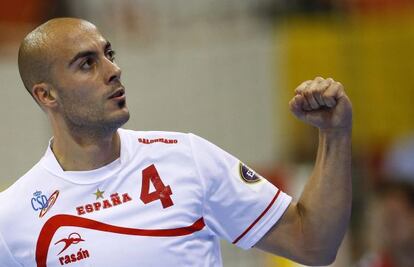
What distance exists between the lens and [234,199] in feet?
17.4

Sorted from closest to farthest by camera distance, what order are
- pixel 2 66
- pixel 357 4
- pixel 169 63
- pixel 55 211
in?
pixel 55 211 → pixel 2 66 → pixel 169 63 → pixel 357 4

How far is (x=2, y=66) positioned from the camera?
33.5 feet

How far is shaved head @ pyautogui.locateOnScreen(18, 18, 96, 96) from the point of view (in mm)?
5340

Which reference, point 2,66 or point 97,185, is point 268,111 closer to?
point 2,66

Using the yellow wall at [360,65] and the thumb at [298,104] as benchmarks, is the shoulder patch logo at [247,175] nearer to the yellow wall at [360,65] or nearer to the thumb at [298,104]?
the thumb at [298,104]

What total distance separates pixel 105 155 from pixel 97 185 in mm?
156

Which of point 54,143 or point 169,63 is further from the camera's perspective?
point 169,63

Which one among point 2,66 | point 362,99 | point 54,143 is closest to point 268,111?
point 362,99

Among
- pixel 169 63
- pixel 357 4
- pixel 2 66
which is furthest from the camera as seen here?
pixel 357 4

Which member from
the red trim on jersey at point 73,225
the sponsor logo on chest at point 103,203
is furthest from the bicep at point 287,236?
the sponsor logo on chest at point 103,203

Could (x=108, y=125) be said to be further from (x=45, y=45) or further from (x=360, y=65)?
(x=360, y=65)

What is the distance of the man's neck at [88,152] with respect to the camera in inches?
210

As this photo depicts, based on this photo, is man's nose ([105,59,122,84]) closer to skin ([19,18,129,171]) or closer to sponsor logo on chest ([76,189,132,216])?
skin ([19,18,129,171])

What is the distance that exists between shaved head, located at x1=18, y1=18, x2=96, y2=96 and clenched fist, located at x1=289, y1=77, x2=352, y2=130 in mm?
1026
